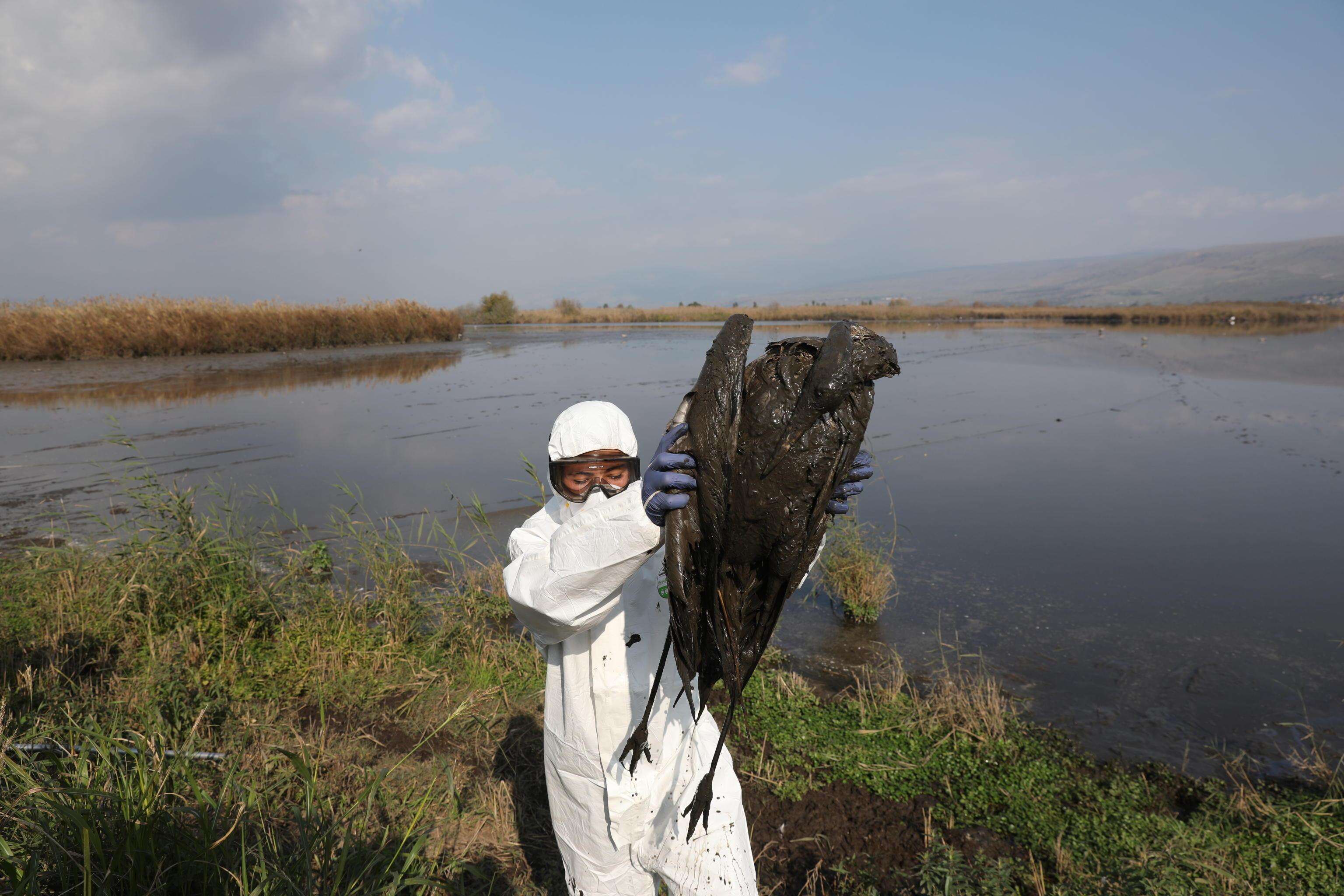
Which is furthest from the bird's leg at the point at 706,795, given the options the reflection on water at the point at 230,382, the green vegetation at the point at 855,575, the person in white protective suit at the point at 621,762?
the reflection on water at the point at 230,382

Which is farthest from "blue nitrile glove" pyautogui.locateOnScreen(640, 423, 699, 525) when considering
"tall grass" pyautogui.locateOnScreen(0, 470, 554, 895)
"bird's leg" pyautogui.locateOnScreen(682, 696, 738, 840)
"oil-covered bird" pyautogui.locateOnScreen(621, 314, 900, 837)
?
"tall grass" pyautogui.locateOnScreen(0, 470, 554, 895)

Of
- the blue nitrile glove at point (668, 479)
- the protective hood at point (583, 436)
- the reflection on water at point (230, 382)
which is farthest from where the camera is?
the reflection on water at point (230, 382)

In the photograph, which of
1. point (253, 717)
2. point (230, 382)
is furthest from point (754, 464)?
point (230, 382)

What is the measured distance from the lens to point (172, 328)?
22.7 m

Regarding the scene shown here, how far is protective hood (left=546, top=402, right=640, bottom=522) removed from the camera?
95.0 inches

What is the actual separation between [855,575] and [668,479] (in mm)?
4923

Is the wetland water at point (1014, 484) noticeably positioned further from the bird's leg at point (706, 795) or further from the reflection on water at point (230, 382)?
the bird's leg at point (706, 795)

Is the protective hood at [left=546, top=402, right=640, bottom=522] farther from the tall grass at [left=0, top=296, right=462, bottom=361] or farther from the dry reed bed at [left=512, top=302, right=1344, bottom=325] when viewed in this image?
the dry reed bed at [left=512, top=302, right=1344, bottom=325]

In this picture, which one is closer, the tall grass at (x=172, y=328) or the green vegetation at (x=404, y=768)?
the green vegetation at (x=404, y=768)

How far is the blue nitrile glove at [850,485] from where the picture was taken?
1.73 metres

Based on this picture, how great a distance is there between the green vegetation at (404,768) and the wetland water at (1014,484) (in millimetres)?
819

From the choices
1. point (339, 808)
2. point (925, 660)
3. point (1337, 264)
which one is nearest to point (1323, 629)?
point (925, 660)

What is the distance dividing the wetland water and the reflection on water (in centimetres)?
14

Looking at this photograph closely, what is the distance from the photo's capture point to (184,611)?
4695mm
